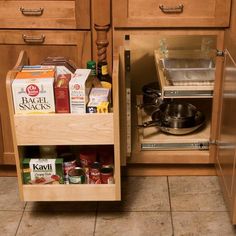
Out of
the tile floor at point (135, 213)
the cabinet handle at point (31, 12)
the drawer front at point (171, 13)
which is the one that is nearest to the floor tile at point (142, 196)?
the tile floor at point (135, 213)

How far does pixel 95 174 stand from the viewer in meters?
1.72

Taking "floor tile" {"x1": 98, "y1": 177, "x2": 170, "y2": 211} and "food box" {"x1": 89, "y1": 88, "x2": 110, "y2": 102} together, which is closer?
"food box" {"x1": 89, "y1": 88, "x2": 110, "y2": 102}

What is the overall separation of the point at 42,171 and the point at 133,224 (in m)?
0.42

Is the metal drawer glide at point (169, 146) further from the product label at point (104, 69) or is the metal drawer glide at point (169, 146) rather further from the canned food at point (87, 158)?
the product label at point (104, 69)

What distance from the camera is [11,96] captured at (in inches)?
61.7

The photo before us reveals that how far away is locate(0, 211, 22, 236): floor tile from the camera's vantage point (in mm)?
1775

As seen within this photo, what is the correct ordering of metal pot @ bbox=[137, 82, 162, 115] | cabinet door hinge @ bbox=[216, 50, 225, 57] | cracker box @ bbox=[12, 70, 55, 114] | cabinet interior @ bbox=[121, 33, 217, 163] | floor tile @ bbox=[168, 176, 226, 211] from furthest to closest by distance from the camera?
metal pot @ bbox=[137, 82, 162, 115] < cabinet interior @ bbox=[121, 33, 217, 163] < floor tile @ bbox=[168, 176, 226, 211] < cabinet door hinge @ bbox=[216, 50, 225, 57] < cracker box @ bbox=[12, 70, 55, 114]

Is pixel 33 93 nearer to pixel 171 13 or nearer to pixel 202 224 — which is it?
pixel 171 13

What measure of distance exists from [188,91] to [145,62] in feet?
1.14

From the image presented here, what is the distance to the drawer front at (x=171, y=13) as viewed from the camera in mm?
1713

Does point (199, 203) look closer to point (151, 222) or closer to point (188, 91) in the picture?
point (151, 222)

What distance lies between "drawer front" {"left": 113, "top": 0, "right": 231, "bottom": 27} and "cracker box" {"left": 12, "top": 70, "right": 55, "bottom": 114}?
376 mm

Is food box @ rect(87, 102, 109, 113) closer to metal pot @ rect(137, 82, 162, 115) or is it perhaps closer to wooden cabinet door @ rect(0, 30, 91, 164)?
wooden cabinet door @ rect(0, 30, 91, 164)

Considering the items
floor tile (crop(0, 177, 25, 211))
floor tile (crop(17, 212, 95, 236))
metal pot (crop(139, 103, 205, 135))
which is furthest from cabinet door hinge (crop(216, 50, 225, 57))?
floor tile (crop(0, 177, 25, 211))
